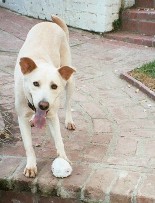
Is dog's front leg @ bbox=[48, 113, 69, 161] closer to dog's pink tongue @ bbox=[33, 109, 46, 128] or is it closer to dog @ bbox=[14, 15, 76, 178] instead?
dog @ bbox=[14, 15, 76, 178]

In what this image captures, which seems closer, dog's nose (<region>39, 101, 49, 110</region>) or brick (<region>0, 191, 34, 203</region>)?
dog's nose (<region>39, 101, 49, 110</region>)

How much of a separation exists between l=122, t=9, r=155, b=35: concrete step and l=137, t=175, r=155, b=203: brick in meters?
4.92

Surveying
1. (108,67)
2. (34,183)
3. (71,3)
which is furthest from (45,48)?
(71,3)

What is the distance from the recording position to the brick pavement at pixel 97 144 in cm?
352

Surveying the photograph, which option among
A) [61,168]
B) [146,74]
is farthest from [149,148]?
[146,74]

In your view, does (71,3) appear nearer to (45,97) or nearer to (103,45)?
(103,45)

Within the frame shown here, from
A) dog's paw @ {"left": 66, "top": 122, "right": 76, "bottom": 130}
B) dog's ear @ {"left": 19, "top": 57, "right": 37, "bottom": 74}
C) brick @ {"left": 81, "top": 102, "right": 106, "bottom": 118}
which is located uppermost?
dog's ear @ {"left": 19, "top": 57, "right": 37, "bottom": 74}

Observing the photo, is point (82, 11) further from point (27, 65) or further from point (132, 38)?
point (27, 65)

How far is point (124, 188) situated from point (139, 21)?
17.1ft

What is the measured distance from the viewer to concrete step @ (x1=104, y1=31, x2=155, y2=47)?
25.3 feet

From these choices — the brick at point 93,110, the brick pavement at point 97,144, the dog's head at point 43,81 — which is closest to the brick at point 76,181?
the brick pavement at point 97,144

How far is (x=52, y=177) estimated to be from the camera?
3637 millimetres

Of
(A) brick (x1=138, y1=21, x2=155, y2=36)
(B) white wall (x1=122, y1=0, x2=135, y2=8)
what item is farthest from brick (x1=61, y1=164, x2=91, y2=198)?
(B) white wall (x1=122, y1=0, x2=135, y2=8)

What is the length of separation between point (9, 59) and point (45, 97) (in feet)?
12.7
